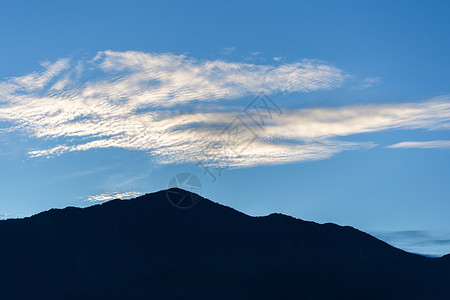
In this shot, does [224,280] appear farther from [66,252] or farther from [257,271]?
[66,252]

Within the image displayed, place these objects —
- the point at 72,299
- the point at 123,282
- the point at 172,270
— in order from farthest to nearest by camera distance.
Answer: the point at 172,270 < the point at 123,282 < the point at 72,299

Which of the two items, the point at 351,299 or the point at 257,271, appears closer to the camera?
the point at 351,299

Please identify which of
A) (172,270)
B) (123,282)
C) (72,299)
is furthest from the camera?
(172,270)

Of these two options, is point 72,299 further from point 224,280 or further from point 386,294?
point 386,294

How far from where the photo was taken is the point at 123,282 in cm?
17688

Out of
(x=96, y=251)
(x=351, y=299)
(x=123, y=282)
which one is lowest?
(x=351, y=299)

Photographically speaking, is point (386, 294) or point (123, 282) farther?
point (386, 294)

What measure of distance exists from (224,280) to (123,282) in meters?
40.3

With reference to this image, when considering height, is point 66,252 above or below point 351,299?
above

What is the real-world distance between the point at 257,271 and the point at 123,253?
2343 inches

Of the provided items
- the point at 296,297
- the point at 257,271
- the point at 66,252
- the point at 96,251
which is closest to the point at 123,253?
the point at 96,251

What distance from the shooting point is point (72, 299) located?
164 meters

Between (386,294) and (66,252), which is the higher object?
(66,252)

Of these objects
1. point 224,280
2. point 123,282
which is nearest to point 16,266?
point 123,282
